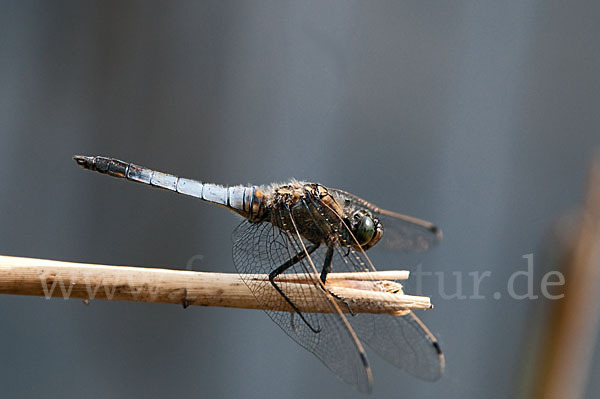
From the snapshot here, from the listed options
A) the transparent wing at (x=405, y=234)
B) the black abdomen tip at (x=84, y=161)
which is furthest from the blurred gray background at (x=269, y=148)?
the black abdomen tip at (x=84, y=161)

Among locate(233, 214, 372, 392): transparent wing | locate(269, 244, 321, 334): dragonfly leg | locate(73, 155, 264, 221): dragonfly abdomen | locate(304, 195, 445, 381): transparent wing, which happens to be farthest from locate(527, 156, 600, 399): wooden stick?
locate(73, 155, 264, 221): dragonfly abdomen

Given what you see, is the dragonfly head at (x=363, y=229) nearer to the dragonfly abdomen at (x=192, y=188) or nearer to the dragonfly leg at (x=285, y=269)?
the dragonfly leg at (x=285, y=269)

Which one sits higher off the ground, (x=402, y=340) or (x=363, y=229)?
(x=363, y=229)

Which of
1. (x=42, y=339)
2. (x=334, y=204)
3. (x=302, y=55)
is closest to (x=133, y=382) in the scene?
(x=42, y=339)

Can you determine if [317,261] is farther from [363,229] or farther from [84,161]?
[84,161]

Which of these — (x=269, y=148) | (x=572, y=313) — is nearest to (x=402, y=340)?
(x=572, y=313)

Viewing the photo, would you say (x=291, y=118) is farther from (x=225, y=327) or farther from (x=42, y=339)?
(x=42, y=339)
